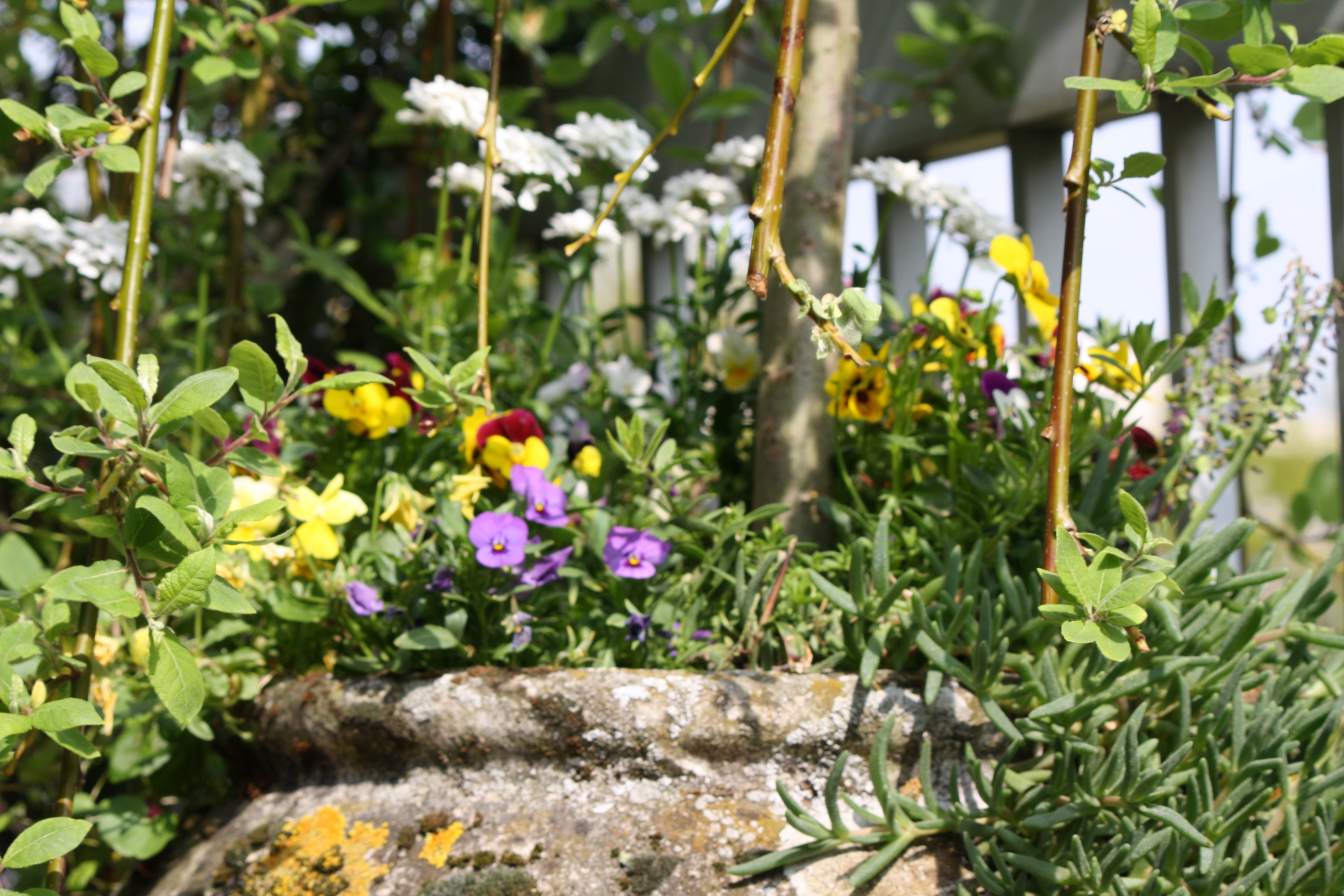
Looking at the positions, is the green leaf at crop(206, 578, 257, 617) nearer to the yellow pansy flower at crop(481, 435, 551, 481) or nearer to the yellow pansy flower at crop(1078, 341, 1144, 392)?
the yellow pansy flower at crop(481, 435, 551, 481)

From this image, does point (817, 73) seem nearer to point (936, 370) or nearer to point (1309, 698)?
point (936, 370)

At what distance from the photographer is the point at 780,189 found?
672 mm

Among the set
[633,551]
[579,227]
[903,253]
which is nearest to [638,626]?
[633,551]

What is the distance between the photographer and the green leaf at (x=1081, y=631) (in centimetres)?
52

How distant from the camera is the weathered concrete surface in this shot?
78 centimetres

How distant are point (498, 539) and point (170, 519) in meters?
0.35

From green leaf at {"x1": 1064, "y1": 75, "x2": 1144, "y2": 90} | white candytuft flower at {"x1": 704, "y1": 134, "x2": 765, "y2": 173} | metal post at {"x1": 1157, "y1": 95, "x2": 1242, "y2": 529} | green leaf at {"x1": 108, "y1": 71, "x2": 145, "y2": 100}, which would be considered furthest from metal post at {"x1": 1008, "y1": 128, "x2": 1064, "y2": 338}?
green leaf at {"x1": 108, "y1": 71, "x2": 145, "y2": 100}

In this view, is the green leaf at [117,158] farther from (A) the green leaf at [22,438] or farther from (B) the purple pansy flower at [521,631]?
(B) the purple pansy flower at [521,631]

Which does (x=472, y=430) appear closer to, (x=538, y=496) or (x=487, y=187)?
(x=538, y=496)

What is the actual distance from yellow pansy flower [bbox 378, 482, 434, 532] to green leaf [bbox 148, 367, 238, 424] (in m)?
0.42

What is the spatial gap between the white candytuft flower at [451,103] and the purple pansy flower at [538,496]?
50 cm

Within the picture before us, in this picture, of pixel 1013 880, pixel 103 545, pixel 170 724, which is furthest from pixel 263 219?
pixel 1013 880

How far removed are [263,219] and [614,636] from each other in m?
2.17

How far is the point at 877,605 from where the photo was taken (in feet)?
2.75
